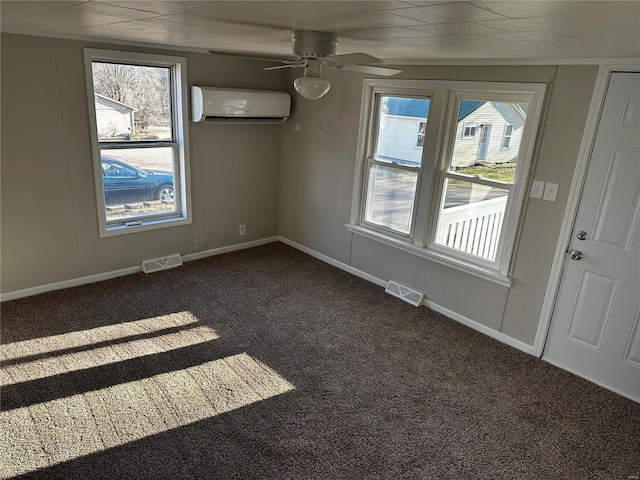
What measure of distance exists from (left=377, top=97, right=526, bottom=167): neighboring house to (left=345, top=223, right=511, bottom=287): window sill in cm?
75

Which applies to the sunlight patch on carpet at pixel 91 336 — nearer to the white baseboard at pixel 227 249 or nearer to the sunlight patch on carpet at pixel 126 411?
the sunlight patch on carpet at pixel 126 411

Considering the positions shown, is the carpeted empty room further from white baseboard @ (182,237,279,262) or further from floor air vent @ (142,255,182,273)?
white baseboard @ (182,237,279,262)

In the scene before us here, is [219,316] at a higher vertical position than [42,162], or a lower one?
lower

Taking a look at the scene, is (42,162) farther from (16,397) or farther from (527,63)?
(527,63)

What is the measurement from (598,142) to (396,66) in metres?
1.79

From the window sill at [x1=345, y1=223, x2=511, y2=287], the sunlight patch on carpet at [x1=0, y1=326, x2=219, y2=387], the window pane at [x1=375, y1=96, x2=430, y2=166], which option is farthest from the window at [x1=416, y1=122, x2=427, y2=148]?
the sunlight patch on carpet at [x1=0, y1=326, x2=219, y2=387]

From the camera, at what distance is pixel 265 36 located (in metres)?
2.57

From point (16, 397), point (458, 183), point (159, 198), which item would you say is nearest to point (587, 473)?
point (458, 183)

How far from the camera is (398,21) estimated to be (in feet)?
5.81

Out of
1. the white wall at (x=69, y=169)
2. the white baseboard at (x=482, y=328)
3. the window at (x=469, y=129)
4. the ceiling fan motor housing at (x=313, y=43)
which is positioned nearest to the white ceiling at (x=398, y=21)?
the ceiling fan motor housing at (x=313, y=43)

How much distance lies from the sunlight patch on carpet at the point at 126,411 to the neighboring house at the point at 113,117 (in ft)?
7.60

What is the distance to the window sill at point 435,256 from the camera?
3580 millimetres

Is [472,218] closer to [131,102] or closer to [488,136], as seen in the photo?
[488,136]

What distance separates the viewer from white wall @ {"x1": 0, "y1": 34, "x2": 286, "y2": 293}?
3.50 metres
